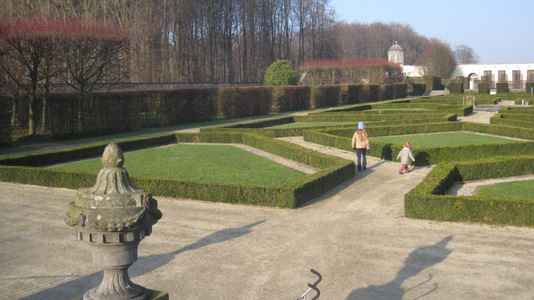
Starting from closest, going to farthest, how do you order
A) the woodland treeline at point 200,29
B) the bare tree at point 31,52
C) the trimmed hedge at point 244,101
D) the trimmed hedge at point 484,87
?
1. the bare tree at point 31,52
2. the trimmed hedge at point 244,101
3. the woodland treeline at point 200,29
4. the trimmed hedge at point 484,87

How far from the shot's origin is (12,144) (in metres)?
23.1

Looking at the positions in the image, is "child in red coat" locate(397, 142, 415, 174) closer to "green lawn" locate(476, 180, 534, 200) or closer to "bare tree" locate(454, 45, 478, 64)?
"green lawn" locate(476, 180, 534, 200)

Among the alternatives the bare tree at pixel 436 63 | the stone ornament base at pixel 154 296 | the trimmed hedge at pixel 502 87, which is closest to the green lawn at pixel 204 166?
the stone ornament base at pixel 154 296

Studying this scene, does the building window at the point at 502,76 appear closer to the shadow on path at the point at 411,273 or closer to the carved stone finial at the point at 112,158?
the shadow on path at the point at 411,273

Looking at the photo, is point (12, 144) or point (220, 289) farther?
point (12, 144)

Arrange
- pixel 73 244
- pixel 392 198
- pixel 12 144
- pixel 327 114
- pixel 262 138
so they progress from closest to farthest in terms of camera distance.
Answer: pixel 73 244 → pixel 392 198 → pixel 262 138 → pixel 12 144 → pixel 327 114

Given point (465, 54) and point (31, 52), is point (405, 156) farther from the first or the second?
point (465, 54)

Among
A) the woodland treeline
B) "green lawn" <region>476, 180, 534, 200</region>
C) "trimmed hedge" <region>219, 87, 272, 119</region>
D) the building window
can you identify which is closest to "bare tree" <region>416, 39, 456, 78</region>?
the building window

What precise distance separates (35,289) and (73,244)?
1930 millimetres

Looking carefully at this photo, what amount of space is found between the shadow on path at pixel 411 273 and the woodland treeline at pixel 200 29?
30.3 m

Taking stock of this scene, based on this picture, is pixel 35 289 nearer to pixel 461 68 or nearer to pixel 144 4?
pixel 144 4

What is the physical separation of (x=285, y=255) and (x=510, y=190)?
736 centimetres

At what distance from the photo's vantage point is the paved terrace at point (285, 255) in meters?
7.52

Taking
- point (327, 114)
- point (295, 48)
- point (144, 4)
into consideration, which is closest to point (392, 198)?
point (327, 114)
